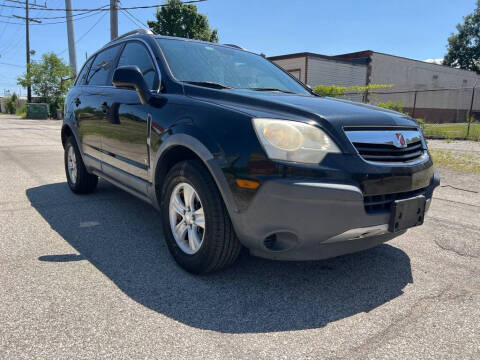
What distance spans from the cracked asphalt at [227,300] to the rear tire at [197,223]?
160 mm

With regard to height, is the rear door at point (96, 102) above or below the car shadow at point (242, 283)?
above

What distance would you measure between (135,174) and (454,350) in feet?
8.77

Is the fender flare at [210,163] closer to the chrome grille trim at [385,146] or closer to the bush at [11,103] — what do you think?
the chrome grille trim at [385,146]

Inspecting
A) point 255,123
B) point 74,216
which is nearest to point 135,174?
point 74,216

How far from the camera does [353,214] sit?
2.14 meters

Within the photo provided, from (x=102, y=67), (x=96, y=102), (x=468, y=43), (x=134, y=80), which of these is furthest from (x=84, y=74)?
(x=468, y=43)

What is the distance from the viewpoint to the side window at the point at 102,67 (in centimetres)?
417

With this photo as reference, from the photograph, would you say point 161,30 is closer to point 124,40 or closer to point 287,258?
point 124,40

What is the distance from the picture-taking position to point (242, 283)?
8.52 ft

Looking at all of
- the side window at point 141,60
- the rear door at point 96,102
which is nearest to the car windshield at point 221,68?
the side window at point 141,60

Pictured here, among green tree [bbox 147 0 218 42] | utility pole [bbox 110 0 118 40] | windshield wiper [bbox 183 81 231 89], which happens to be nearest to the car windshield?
windshield wiper [bbox 183 81 231 89]

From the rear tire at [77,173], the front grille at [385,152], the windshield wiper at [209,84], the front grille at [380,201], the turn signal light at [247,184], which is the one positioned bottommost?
the rear tire at [77,173]

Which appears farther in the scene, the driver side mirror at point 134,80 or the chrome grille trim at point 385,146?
the driver side mirror at point 134,80

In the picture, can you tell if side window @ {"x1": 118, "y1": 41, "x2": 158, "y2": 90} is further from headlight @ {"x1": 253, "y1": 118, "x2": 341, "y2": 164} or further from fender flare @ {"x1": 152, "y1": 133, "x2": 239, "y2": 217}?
headlight @ {"x1": 253, "y1": 118, "x2": 341, "y2": 164}
